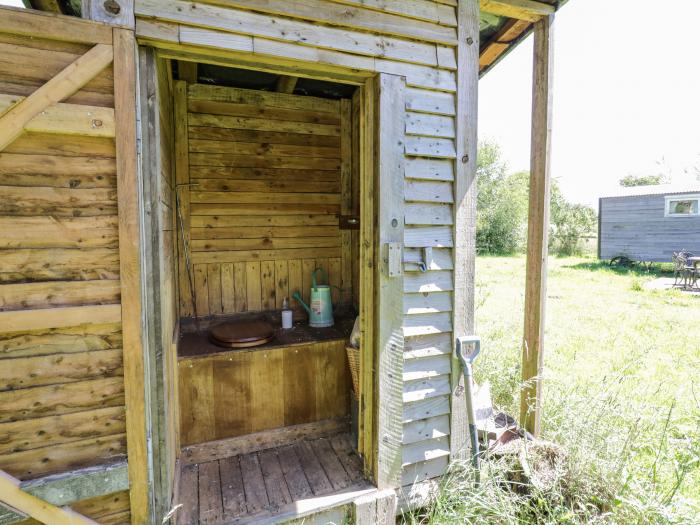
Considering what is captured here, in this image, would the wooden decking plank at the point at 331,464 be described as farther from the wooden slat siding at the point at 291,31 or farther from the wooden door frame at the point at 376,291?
the wooden slat siding at the point at 291,31

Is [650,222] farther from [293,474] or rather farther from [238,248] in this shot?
[293,474]

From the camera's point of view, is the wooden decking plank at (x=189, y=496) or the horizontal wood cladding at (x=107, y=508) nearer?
the horizontal wood cladding at (x=107, y=508)

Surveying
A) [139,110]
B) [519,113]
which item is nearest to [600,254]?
[519,113]

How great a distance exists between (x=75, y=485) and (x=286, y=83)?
2.58m

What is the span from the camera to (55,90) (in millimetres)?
1250

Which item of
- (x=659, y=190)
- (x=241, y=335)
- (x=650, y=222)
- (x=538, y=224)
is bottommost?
(x=241, y=335)

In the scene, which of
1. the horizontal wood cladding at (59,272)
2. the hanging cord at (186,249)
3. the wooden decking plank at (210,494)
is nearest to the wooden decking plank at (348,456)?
the wooden decking plank at (210,494)

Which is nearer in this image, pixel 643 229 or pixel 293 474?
pixel 293 474

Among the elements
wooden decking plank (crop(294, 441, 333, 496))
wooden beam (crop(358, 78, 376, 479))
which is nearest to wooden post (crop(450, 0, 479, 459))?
wooden beam (crop(358, 78, 376, 479))

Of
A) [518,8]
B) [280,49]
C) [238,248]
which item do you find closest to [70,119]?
[280,49]

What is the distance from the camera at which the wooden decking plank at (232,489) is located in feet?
6.02

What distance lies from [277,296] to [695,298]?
8.33 metres

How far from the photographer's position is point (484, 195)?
54.4ft

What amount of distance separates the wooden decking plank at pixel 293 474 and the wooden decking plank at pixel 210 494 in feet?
1.16
